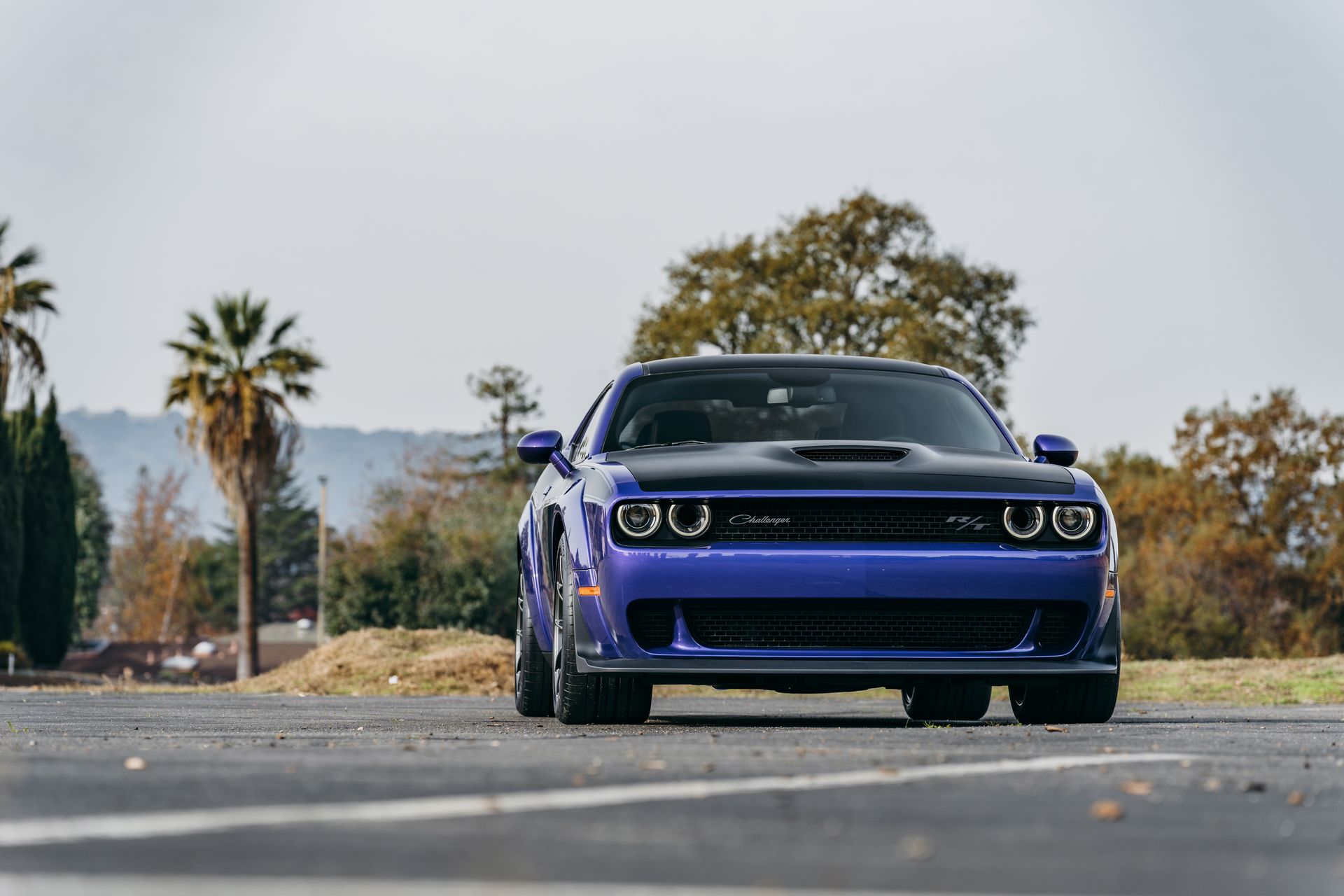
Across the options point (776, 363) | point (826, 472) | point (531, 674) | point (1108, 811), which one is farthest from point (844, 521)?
point (1108, 811)

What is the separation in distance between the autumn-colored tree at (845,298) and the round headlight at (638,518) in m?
34.5

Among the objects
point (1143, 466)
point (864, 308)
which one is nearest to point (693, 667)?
point (864, 308)

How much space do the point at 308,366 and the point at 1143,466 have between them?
33.0 metres

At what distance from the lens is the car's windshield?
820 centimetres

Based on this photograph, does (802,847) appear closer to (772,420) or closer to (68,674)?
(772,420)

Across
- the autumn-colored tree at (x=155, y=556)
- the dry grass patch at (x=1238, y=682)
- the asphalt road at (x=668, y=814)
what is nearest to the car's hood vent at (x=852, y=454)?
the asphalt road at (x=668, y=814)

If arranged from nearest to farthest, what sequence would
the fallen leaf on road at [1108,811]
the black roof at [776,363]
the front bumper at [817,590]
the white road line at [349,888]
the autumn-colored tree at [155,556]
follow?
the white road line at [349,888]
the fallen leaf on road at [1108,811]
the front bumper at [817,590]
the black roof at [776,363]
the autumn-colored tree at [155,556]

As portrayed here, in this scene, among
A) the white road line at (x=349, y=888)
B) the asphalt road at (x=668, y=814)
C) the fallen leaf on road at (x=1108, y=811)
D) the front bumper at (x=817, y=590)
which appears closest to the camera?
the white road line at (x=349, y=888)

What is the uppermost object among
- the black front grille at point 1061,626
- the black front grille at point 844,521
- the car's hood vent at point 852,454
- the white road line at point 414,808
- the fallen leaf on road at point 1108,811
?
the car's hood vent at point 852,454

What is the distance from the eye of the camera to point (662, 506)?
6969mm

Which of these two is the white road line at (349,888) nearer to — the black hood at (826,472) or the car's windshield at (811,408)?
the black hood at (826,472)

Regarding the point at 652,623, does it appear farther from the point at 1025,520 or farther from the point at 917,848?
the point at 917,848

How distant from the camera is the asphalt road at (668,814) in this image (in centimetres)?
302

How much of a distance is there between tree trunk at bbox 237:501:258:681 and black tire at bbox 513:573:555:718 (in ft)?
94.4
